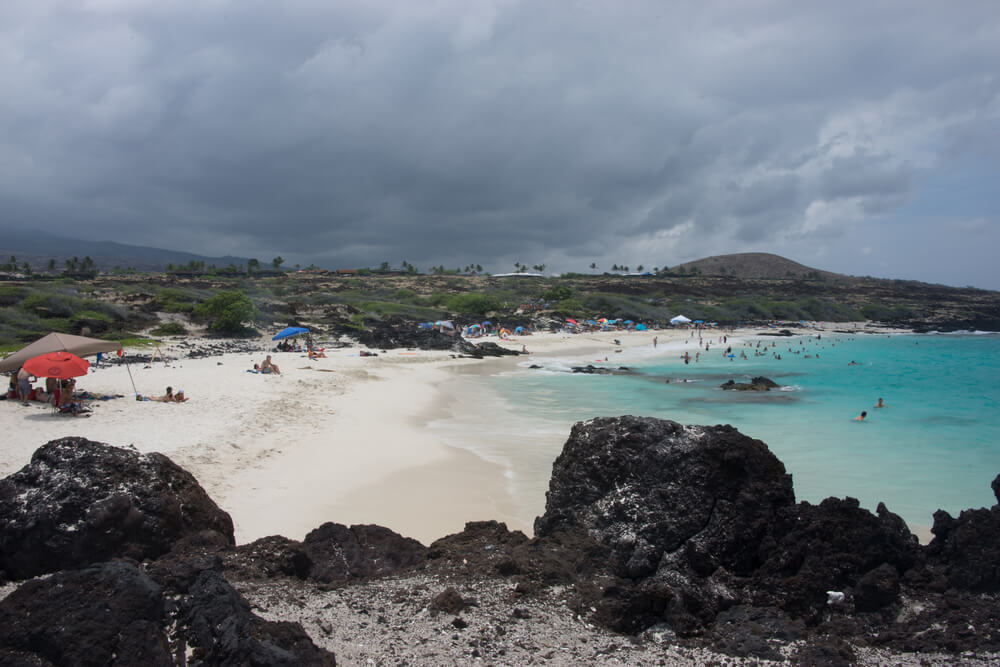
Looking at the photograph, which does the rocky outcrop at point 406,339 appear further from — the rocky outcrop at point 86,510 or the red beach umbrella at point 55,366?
the rocky outcrop at point 86,510

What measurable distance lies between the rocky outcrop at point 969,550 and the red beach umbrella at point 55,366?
14339 millimetres

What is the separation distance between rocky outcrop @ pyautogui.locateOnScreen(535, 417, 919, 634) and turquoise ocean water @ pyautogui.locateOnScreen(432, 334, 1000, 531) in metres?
4.01

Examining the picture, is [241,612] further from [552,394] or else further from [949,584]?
[552,394]

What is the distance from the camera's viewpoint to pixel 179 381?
1719cm

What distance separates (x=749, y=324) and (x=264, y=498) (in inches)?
2806

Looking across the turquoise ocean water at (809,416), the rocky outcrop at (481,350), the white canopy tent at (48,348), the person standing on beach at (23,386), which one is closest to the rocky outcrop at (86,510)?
the turquoise ocean water at (809,416)

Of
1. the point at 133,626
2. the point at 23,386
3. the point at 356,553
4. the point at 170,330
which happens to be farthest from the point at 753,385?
the point at 170,330

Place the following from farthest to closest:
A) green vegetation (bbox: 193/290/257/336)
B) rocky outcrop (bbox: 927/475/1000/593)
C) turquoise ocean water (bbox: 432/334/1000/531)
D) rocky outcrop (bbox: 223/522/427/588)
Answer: green vegetation (bbox: 193/290/257/336)
turquoise ocean water (bbox: 432/334/1000/531)
rocky outcrop (bbox: 223/522/427/588)
rocky outcrop (bbox: 927/475/1000/593)

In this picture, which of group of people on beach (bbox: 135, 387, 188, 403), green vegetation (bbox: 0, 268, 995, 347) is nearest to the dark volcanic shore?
group of people on beach (bbox: 135, 387, 188, 403)

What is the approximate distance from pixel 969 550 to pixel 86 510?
7.28 meters

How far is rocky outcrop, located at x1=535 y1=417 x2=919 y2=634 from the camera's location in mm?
4230

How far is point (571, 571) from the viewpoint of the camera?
15.4ft

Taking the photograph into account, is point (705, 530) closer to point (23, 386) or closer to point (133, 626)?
point (133, 626)

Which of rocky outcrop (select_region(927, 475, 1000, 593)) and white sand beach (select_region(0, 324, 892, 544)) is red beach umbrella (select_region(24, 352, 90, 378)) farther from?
rocky outcrop (select_region(927, 475, 1000, 593))
